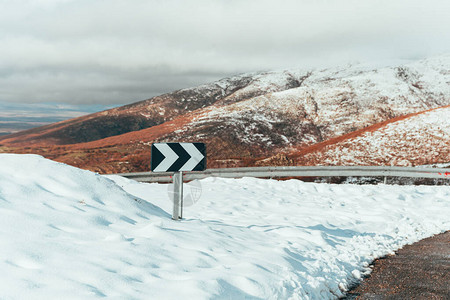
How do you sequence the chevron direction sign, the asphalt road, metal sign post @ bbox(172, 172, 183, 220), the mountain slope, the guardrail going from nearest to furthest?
the asphalt road < the chevron direction sign < metal sign post @ bbox(172, 172, 183, 220) < the guardrail < the mountain slope

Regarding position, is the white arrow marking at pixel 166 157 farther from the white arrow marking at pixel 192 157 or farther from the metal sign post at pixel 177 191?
the metal sign post at pixel 177 191

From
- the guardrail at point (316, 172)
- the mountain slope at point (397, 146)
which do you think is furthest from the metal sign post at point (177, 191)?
the mountain slope at point (397, 146)

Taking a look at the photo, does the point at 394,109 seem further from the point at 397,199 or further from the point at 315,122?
the point at 397,199

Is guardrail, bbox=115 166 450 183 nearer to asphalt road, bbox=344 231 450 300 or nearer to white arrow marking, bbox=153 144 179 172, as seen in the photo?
asphalt road, bbox=344 231 450 300

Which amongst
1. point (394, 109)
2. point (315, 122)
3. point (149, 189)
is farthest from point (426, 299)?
point (394, 109)

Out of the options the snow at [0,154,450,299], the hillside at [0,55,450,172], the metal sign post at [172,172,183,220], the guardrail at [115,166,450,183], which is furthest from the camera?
the hillside at [0,55,450,172]

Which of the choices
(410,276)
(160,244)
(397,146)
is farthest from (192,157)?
(397,146)

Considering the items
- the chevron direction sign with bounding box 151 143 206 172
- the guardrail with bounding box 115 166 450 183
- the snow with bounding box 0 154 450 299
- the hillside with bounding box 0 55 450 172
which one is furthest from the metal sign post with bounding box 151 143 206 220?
the hillside with bounding box 0 55 450 172

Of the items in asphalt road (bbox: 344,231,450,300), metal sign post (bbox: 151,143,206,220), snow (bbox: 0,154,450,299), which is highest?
metal sign post (bbox: 151,143,206,220)

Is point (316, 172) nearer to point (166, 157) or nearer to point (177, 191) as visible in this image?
point (177, 191)

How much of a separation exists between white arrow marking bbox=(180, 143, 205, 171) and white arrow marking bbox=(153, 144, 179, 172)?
0.91 ft

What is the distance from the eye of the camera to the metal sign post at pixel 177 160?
21.7 ft

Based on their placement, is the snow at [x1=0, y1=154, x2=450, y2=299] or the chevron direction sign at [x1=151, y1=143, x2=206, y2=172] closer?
the snow at [x1=0, y1=154, x2=450, y2=299]

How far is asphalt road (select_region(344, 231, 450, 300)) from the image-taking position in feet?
15.0
